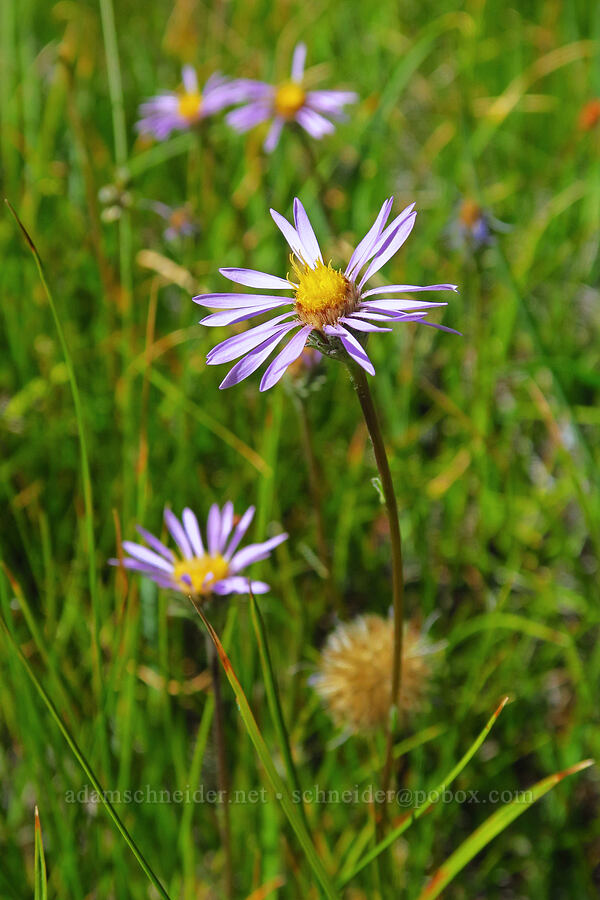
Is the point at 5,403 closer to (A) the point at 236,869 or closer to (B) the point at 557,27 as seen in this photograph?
(A) the point at 236,869

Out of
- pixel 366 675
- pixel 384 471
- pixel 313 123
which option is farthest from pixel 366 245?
pixel 313 123

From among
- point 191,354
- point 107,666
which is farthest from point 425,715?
point 191,354

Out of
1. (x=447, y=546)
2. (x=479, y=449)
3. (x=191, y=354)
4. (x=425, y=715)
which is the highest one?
(x=191, y=354)

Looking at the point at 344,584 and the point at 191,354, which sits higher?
the point at 191,354

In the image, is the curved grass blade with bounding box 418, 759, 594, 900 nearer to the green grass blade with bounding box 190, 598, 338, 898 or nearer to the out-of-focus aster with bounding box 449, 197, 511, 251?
the green grass blade with bounding box 190, 598, 338, 898

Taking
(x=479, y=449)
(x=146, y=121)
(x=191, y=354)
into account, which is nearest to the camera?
(x=479, y=449)

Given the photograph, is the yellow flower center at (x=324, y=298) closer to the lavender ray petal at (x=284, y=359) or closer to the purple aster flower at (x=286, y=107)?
the lavender ray petal at (x=284, y=359)

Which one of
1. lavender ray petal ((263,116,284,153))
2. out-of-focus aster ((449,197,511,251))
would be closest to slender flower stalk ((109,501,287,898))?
out-of-focus aster ((449,197,511,251))

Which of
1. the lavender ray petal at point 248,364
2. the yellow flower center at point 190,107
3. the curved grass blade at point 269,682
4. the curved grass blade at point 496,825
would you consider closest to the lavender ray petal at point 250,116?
the yellow flower center at point 190,107
